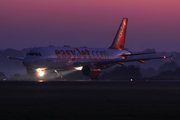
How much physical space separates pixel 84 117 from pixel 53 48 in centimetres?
3927

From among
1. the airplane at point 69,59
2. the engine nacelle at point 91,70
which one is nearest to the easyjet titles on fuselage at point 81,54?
the airplane at point 69,59

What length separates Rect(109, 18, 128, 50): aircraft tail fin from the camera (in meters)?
63.9

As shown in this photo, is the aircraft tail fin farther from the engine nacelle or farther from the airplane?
the engine nacelle

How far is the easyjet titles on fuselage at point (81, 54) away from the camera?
51.3 metres

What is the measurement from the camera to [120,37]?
6456 cm

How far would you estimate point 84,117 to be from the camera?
12477mm

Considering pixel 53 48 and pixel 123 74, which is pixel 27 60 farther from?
pixel 123 74

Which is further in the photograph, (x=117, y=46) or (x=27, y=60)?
(x=117, y=46)

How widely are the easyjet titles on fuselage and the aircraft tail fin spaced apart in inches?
203

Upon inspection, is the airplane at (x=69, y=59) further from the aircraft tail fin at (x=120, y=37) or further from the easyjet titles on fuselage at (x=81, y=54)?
the aircraft tail fin at (x=120, y=37)

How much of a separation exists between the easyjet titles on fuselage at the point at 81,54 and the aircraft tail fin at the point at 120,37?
5154 millimetres

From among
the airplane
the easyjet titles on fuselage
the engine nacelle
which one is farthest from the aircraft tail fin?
the engine nacelle

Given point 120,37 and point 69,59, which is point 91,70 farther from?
point 120,37

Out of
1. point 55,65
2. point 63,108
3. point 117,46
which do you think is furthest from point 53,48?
point 63,108
